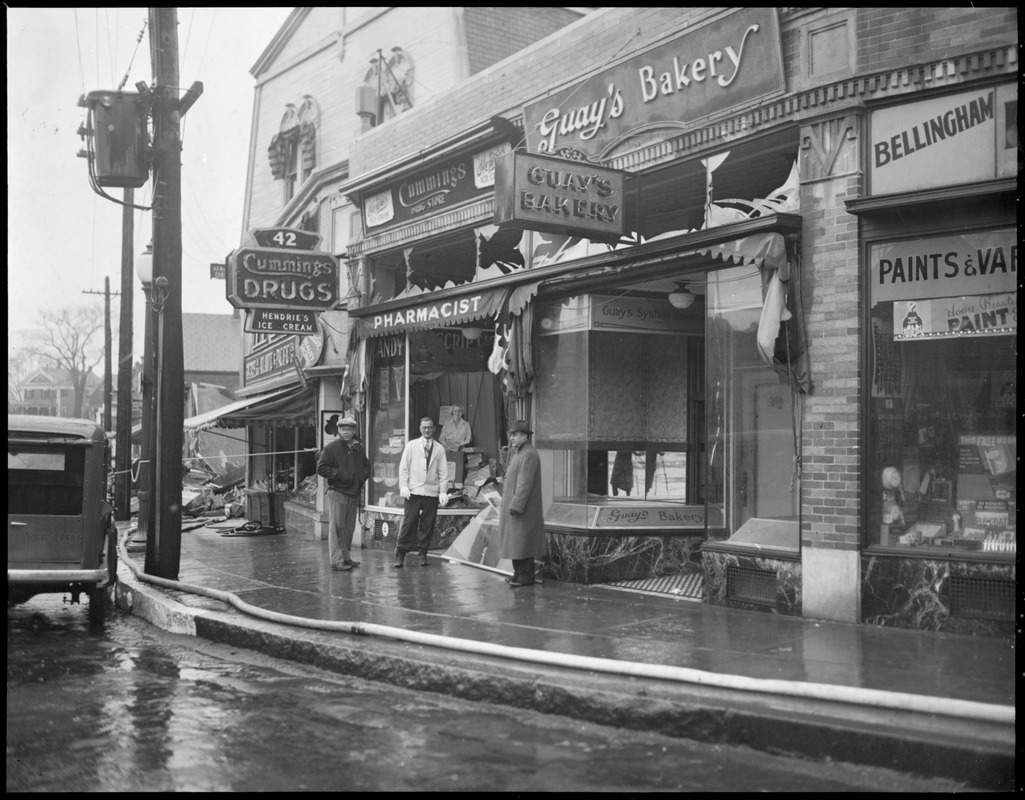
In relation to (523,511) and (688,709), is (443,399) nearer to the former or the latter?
(523,511)

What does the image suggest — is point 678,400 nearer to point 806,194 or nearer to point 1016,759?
point 806,194

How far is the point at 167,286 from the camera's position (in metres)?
11.8

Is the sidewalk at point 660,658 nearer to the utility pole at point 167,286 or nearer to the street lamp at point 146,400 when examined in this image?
the utility pole at point 167,286

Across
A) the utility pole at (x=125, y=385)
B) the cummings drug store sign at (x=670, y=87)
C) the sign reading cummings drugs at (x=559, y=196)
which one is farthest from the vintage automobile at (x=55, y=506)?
the utility pole at (x=125, y=385)

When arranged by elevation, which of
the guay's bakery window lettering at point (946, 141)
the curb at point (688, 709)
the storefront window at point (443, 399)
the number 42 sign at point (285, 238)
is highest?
the number 42 sign at point (285, 238)

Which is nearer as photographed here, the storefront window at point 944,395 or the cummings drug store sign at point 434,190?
the storefront window at point 944,395

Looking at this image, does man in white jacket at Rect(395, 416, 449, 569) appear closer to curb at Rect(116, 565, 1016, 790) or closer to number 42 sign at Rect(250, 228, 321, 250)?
curb at Rect(116, 565, 1016, 790)

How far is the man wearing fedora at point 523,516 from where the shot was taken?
412 inches

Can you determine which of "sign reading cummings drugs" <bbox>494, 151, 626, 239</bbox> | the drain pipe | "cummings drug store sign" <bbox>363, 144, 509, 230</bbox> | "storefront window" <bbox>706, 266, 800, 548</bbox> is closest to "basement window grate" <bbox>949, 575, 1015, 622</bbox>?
"storefront window" <bbox>706, 266, 800, 548</bbox>

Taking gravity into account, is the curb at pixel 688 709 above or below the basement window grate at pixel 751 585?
below

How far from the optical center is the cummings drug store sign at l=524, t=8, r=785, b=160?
9148 mm

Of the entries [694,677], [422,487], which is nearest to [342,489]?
[422,487]

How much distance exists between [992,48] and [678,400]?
17.3 feet

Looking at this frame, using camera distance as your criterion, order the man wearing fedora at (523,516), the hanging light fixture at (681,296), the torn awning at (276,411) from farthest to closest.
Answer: the torn awning at (276,411) < the hanging light fixture at (681,296) < the man wearing fedora at (523,516)
